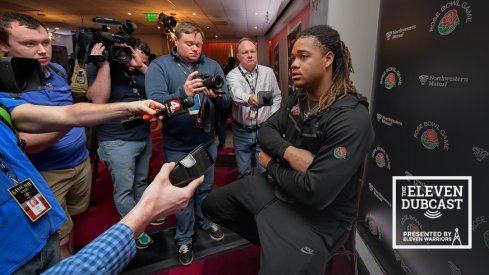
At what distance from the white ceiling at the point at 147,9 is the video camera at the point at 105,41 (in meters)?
5.36

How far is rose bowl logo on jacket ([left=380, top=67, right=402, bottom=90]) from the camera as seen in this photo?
1.75m

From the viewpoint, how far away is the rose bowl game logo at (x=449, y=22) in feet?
4.22

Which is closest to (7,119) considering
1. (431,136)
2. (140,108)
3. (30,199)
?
(30,199)

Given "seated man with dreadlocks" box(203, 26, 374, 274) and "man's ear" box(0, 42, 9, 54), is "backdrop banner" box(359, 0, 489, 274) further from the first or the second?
"man's ear" box(0, 42, 9, 54)

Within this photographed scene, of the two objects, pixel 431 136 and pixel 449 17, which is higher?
pixel 449 17

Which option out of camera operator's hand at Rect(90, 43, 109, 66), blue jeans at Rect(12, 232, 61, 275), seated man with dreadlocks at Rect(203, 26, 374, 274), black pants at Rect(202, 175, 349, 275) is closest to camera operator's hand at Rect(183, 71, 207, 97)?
seated man with dreadlocks at Rect(203, 26, 374, 274)

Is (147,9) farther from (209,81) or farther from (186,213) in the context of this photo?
(186,213)

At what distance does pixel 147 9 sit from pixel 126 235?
815 centimetres

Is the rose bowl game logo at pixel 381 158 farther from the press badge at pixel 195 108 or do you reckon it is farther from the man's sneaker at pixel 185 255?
the man's sneaker at pixel 185 255

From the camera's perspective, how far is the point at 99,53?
189 centimetres

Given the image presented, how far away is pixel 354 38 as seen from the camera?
2.47 m

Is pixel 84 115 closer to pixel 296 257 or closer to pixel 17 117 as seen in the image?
pixel 17 117

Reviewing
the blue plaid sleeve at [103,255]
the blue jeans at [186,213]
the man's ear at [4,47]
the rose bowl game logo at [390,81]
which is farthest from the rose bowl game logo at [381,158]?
the man's ear at [4,47]

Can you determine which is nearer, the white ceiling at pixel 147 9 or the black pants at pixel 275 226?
the black pants at pixel 275 226
